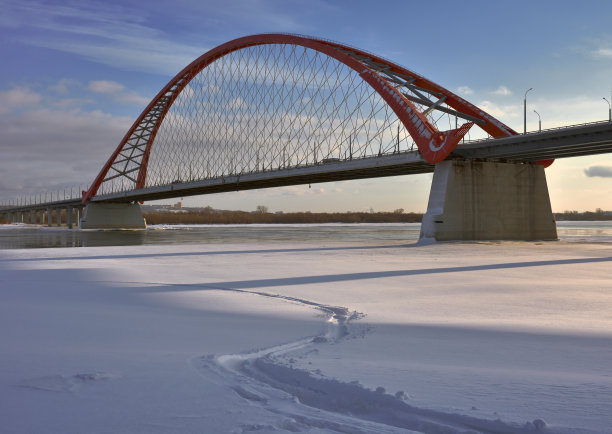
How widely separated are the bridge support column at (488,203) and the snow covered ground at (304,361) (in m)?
25.0

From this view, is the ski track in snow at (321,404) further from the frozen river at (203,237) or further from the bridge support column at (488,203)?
the frozen river at (203,237)

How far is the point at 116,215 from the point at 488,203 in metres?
79.3

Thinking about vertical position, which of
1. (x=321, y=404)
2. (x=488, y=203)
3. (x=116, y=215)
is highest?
(x=116, y=215)

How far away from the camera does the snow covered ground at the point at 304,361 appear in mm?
3398

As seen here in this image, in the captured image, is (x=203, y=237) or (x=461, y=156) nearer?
(x=461, y=156)

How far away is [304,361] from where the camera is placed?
4742 millimetres

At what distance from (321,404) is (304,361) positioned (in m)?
1.04

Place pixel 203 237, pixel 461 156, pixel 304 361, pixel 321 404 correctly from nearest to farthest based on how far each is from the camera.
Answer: pixel 321 404
pixel 304 361
pixel 461 156
pixel 203 237

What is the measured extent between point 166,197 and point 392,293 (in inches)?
2959

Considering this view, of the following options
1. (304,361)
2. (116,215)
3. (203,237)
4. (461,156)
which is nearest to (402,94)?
(461,156)

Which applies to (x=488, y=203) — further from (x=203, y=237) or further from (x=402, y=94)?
(x=203, y=237)

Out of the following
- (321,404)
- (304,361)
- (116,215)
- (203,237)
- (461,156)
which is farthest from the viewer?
(116,215)

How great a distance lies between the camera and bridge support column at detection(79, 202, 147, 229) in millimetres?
95875

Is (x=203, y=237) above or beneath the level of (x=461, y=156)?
beneath
